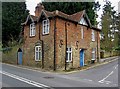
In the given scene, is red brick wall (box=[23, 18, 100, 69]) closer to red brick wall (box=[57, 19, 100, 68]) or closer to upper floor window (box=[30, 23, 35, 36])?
red brick wall (box=[57, 19, 100, 68])

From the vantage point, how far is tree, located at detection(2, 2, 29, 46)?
4288cm

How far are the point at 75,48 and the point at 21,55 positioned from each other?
25.3 ft

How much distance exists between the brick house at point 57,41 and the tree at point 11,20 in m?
12.3

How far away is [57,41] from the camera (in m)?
25.3

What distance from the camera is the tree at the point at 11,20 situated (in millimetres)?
42875

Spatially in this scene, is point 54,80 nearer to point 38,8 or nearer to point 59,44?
point 59,44

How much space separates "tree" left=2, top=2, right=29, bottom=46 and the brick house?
484 inches

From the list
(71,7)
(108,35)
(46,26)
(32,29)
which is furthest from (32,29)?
(108,35)

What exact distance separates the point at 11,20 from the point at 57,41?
20.6 meters

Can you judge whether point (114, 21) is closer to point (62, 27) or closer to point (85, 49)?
point (85, 49)

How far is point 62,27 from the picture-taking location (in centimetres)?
2634

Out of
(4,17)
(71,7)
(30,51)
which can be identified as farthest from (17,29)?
(30,51)

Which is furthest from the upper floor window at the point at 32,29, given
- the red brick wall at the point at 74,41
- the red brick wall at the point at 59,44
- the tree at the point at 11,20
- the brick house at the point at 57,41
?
the tree at the point at 11,20

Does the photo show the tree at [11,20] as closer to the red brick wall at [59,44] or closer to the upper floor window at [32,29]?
the upper floor window at [32,29]
